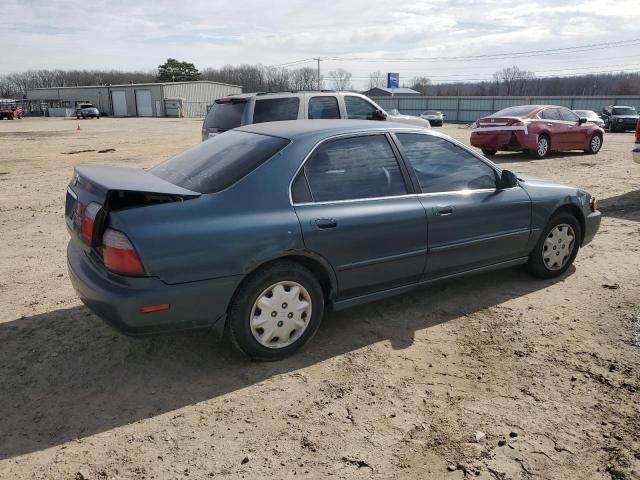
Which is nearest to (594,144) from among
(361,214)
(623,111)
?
(361,214)

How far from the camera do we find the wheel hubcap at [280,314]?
3.30 meters

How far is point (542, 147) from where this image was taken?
14148 millimetres

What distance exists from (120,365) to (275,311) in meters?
1.13

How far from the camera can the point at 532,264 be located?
4891mm

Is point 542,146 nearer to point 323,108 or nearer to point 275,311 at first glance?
point 323,108

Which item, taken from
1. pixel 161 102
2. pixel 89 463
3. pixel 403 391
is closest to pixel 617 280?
pixel 403 391

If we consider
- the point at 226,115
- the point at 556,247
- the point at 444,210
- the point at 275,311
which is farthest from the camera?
the point at 226,115

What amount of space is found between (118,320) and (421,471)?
1865mm

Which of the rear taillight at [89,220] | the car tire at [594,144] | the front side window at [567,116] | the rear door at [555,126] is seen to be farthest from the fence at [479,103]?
the rear taillight at [89,220]

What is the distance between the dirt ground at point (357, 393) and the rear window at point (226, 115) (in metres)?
4.78

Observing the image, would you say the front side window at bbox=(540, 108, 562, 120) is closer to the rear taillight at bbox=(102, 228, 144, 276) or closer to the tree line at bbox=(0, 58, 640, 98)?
the rear taillight at bbox=(102, 228, 144, 276)

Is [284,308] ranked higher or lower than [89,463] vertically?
higher

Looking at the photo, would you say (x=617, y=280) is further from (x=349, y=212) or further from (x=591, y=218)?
(x=349, y=212)

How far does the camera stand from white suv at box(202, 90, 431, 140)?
870cm
